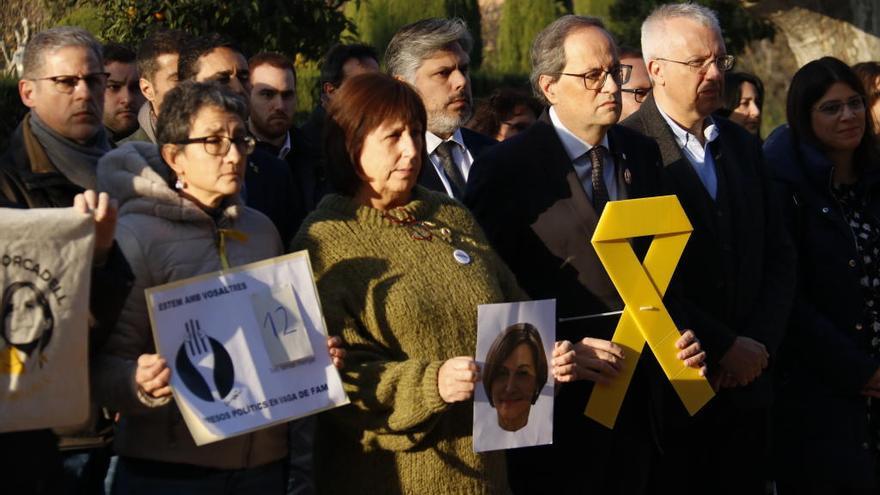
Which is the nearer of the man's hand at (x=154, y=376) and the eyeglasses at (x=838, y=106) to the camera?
the man's hand at (x=154, y=376)

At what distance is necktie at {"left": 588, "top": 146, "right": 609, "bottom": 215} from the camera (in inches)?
207

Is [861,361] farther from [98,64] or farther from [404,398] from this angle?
[98,64]

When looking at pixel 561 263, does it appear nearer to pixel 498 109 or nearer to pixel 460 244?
pixel 460 244

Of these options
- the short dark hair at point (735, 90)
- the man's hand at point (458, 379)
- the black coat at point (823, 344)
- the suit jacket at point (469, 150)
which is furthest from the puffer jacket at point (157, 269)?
the short dark hair at point (735, 90)

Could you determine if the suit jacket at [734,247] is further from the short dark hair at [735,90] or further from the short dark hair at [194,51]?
the short dark hair at [735,90]

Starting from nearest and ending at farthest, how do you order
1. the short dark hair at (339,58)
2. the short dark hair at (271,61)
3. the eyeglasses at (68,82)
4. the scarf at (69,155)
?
the scarf at (69,155)
the eyeglasses at (68,82)
the short dark hair at (271,61)
the short dark hair at (339,58)

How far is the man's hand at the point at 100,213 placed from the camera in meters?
3.82

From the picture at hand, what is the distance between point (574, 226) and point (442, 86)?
127 centimetres

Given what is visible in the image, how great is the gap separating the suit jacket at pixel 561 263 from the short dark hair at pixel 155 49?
5.70ft

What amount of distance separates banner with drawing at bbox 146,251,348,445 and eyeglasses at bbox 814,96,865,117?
3.22 metres

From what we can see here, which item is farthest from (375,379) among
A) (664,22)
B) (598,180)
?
(664,22)

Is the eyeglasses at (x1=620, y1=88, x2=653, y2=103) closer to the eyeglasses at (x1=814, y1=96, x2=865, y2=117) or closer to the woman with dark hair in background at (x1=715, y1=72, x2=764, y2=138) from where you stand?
the woman with dark hair in background at (x1=715, y1=72, x2=764, y2=138)

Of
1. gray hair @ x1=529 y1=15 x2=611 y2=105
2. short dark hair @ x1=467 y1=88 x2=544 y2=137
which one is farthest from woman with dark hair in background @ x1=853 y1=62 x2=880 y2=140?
short dark hair @ x1=467 y1=88 x2=544 y2=137

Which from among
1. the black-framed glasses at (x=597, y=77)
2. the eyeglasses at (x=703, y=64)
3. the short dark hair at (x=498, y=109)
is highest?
the black-framed glasses at (x=597, y=77)
